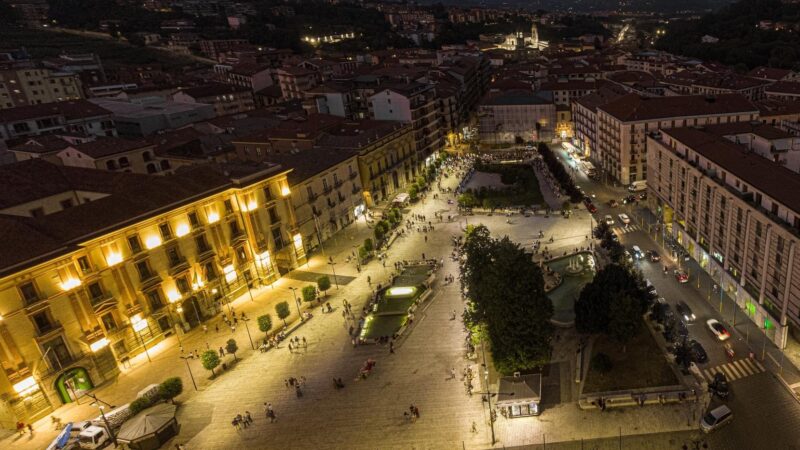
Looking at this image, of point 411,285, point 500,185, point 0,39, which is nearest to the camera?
point 411,285


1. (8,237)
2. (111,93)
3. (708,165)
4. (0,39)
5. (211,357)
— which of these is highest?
(0,39)

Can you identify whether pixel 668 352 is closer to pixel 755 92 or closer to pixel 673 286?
pixel 673 286

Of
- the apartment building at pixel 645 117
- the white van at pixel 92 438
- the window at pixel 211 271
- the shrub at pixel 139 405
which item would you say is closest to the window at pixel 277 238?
the window at pixel 211 271

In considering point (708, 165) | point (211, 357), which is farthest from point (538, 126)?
point (211, 357)

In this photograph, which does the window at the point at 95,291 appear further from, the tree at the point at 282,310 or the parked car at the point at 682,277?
the parked car at the point at 682,277

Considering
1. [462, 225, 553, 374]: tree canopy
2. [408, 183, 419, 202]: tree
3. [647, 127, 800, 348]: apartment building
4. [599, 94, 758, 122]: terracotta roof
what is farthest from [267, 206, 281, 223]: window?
[599, 94, 758, 122]: terracotta roof
